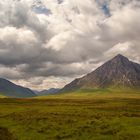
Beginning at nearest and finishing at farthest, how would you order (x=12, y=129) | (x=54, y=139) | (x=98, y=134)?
(x=54, y=139) → (x=98, y=134) → (x=12, y=129)

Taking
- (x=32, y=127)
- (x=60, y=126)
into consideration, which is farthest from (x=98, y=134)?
(x=32, y=127)

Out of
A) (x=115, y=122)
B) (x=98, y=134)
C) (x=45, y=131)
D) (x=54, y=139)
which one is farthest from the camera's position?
(x=115, y=122)

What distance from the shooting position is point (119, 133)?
156 ft

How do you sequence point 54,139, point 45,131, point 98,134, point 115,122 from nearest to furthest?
point 54,139 < point 98,134 < point 45,131 < point 115,122

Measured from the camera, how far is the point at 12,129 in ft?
181

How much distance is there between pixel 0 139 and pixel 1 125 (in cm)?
1814

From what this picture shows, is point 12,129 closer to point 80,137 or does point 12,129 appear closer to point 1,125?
point 1,125

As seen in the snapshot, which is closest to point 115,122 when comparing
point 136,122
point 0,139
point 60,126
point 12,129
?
point 136,122

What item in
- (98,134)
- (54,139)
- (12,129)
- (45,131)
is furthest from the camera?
(12,129)

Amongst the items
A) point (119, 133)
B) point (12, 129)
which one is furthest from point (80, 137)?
point (12, 129)

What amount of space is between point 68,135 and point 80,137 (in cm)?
250

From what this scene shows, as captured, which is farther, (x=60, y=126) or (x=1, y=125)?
(x=1, y=125)

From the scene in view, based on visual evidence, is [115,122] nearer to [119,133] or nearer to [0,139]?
[119,133]

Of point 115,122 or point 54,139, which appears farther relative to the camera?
point 115,122
